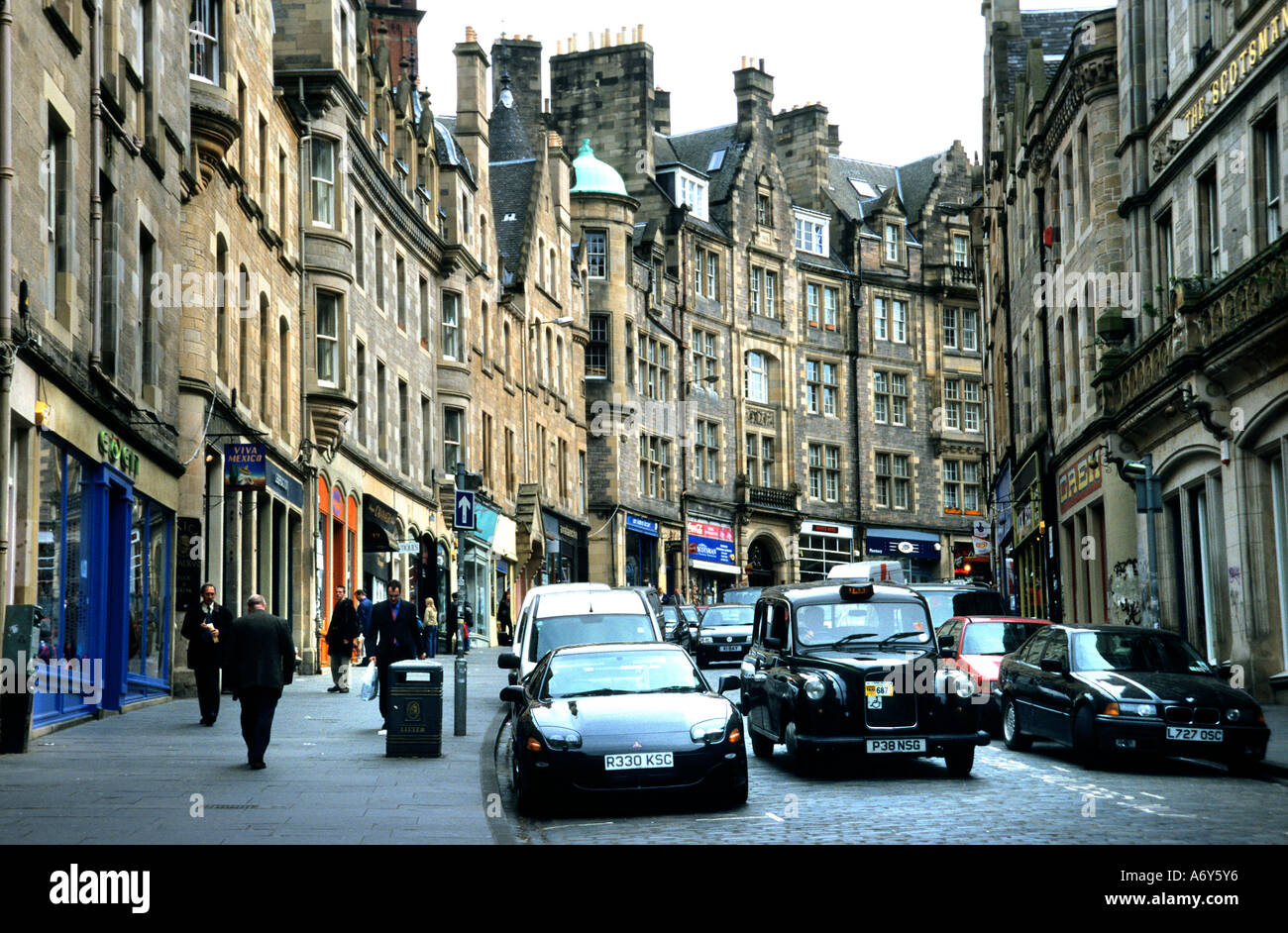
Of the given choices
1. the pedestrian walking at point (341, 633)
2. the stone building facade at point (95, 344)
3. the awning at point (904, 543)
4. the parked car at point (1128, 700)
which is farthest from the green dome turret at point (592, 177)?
the parked car at point (1128, 700)

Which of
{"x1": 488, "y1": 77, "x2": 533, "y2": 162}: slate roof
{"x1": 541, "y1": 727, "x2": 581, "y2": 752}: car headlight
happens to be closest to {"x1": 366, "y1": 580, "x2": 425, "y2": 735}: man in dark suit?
{"x1": 541, "y1": 727, "x2": 581, "y2": 752}: car headlight

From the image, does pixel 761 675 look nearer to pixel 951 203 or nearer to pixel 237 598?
pixel 237 598

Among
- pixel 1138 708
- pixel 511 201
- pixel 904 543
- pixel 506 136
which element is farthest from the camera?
pixel 904 543

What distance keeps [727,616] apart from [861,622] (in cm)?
2143

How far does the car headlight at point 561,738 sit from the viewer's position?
43.9 ft

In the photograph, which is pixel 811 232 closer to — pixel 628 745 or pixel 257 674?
pixel 257 674

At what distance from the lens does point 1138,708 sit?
1599 centimetres

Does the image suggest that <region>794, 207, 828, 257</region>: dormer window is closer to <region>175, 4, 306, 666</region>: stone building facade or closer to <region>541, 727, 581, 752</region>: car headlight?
<region>175, 4, 306, 666</region>: stone building facade

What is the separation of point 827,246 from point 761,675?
215ft

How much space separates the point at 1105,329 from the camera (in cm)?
3147

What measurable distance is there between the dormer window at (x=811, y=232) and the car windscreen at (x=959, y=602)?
179 ft

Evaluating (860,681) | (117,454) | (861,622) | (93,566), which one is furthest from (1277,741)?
(117,454)
